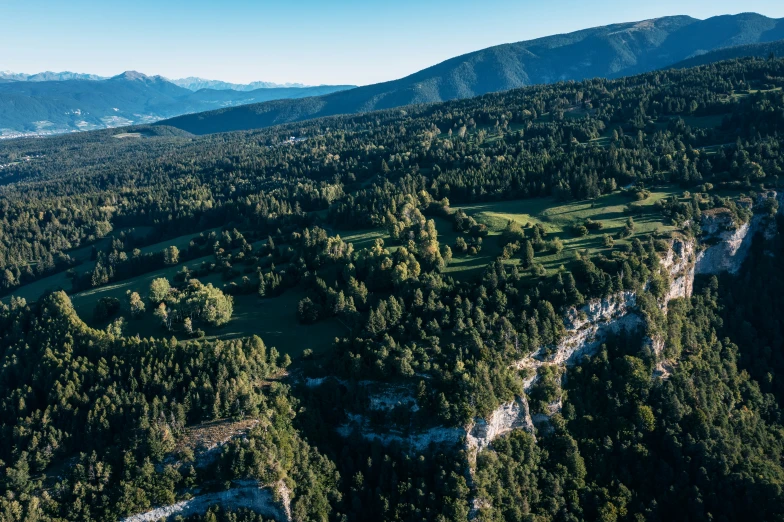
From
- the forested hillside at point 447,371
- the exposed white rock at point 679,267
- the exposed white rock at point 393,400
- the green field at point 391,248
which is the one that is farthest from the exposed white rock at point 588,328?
the exposed white rock at point 393,400

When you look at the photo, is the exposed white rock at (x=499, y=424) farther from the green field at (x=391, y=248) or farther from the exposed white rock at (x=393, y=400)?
the green field at (x=391, y=248)

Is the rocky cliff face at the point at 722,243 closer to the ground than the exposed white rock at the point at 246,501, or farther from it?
farther from it

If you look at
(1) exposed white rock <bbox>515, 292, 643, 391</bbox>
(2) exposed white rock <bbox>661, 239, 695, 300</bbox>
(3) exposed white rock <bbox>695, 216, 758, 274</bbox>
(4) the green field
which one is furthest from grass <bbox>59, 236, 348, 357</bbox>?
(3) exposed white rock <bbox>695, 216, 758, 274</bbox>

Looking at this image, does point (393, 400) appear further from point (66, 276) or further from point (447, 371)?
point (66, 276)

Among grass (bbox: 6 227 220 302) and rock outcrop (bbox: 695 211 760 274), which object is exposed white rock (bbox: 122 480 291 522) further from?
rock outcrop (bbox: 695 211 760 274)

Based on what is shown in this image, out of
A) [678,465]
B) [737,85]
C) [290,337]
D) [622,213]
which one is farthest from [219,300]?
[737,85]

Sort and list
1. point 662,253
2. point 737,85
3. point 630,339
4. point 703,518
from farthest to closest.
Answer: point 737,85 < point 662,253 < point 630,339 < point 703,518

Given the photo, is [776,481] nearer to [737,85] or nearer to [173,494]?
[173,494]
